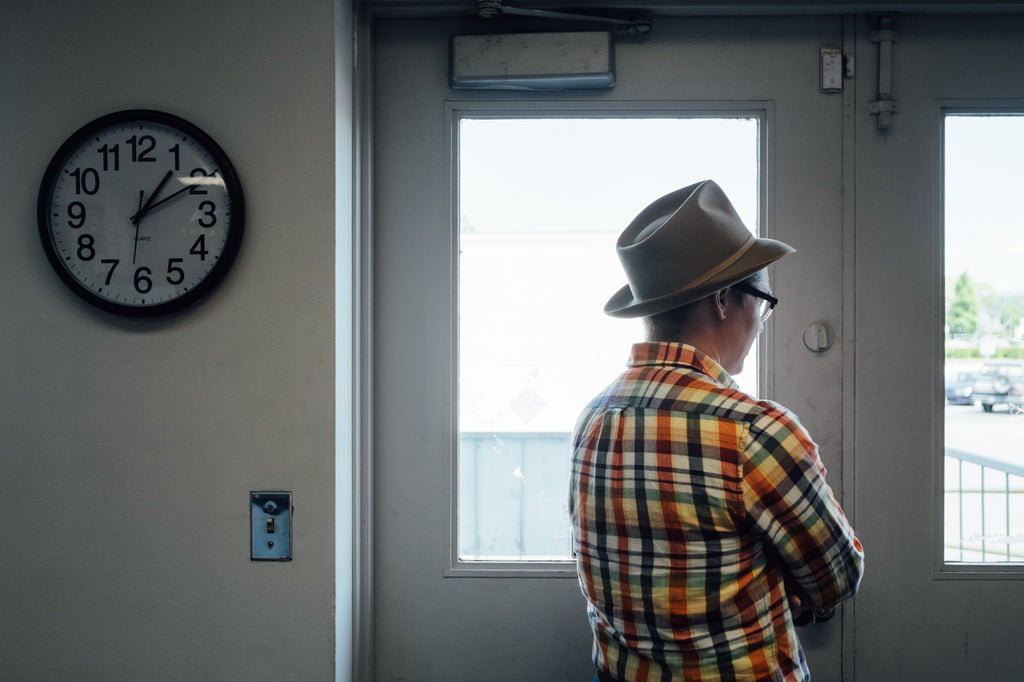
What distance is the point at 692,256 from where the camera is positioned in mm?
1000

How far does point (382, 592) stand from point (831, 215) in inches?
59.7

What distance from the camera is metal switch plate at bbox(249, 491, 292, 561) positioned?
53.6 inches

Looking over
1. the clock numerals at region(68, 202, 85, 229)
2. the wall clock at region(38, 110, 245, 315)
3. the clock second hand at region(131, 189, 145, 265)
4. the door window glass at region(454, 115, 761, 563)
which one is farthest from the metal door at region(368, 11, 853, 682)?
the clock numerals at region(68, 202, 85, 229)

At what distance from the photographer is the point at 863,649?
1624 mm

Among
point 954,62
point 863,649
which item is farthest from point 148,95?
point 863,649

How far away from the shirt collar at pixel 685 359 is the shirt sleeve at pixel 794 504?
0.10 metres

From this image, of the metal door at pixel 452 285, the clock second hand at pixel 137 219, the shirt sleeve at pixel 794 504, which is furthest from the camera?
the metal door at pixel 452 285

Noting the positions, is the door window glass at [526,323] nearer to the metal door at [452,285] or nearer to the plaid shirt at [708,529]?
the metal door at [452,285]

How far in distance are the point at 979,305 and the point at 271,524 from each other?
181 centimetres

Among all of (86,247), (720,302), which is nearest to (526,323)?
(720,302)

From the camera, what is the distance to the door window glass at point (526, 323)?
1690 millimetres

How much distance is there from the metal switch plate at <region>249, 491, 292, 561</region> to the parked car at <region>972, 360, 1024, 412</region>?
1.72 metres

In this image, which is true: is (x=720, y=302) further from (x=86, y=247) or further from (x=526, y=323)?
(x=86, y=247)

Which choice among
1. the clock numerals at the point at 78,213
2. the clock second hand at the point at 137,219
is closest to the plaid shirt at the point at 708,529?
the clock second hand at the point at 137,219
